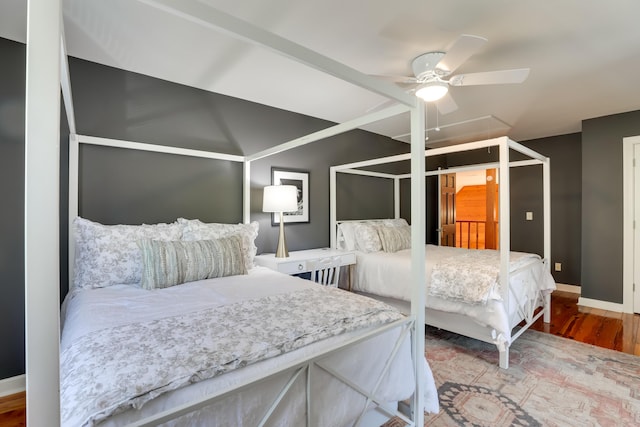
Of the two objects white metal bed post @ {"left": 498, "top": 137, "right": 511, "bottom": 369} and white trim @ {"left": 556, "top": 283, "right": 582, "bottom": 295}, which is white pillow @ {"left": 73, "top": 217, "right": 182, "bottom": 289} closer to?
white metal bed post @ {"left": 498, "top": 137, "right": 511, "bottom": 369}

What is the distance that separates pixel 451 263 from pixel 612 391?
1.26 m

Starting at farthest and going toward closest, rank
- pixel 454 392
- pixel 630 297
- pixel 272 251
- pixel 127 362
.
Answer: pixel 630 297 → pixel 272 251 → pixel 454 392 → pixel 127 362

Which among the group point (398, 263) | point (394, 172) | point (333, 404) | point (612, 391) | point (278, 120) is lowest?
point (612, 391)

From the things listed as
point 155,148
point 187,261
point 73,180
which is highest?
point 155,148

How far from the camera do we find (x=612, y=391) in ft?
6.70

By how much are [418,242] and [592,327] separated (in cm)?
311

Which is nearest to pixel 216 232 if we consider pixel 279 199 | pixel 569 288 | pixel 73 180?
pixel 279 199

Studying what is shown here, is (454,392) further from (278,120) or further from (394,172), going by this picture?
(394,172)

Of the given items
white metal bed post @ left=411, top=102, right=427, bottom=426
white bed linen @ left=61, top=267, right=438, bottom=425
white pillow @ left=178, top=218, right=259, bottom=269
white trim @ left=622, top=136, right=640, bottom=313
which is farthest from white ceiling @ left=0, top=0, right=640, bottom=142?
white bed linen @ left=61, top=267, right=438, bottom=425

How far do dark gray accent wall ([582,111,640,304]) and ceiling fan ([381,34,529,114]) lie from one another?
2701 millimetres

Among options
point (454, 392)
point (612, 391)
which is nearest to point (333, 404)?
point (454, 392)

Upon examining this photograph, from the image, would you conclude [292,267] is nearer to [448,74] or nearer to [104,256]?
[104,256]

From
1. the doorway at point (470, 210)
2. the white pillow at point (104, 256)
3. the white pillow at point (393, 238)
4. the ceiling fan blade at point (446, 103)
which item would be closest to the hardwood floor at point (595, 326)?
the white pillow at point (393, 238)

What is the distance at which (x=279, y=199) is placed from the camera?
295cm
